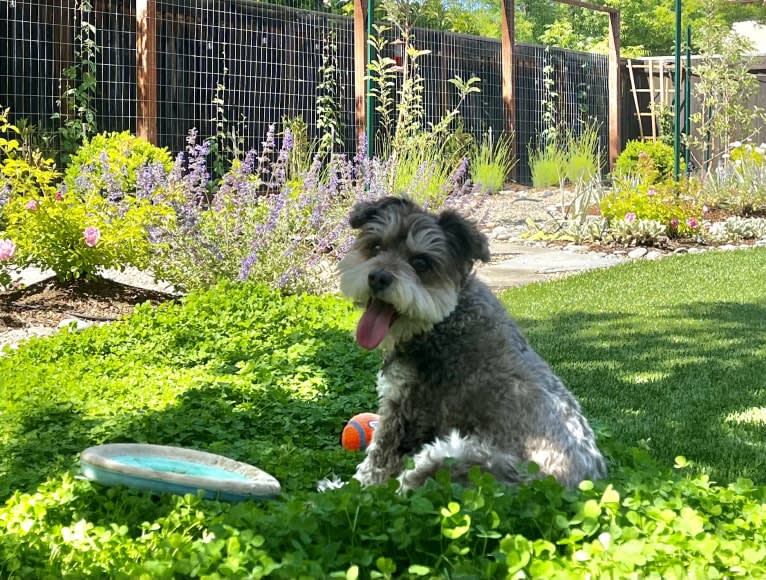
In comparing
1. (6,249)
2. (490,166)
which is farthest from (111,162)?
(490,166)

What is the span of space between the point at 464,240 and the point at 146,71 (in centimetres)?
1057

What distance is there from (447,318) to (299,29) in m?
13.1

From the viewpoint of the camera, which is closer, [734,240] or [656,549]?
[656,549]

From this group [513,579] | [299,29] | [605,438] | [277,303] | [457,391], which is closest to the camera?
[513,579]

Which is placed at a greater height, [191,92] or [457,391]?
[191,92]

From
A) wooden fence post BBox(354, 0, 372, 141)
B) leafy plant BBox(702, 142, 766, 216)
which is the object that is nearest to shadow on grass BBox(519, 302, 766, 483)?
wooden fence post BBox(354, 0, 372, 141)

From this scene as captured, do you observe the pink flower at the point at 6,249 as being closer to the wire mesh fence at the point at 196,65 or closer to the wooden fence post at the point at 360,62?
the wire mesh fence at the point at 196,65

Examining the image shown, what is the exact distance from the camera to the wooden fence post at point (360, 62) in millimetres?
15422

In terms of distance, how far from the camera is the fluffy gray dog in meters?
3.65

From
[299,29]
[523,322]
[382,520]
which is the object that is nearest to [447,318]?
[382,520]

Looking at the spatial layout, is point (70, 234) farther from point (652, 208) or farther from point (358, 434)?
point (652, 208)

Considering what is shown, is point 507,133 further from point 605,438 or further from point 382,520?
point 382,520

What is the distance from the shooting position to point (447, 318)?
405cm

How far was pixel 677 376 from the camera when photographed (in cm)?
662
